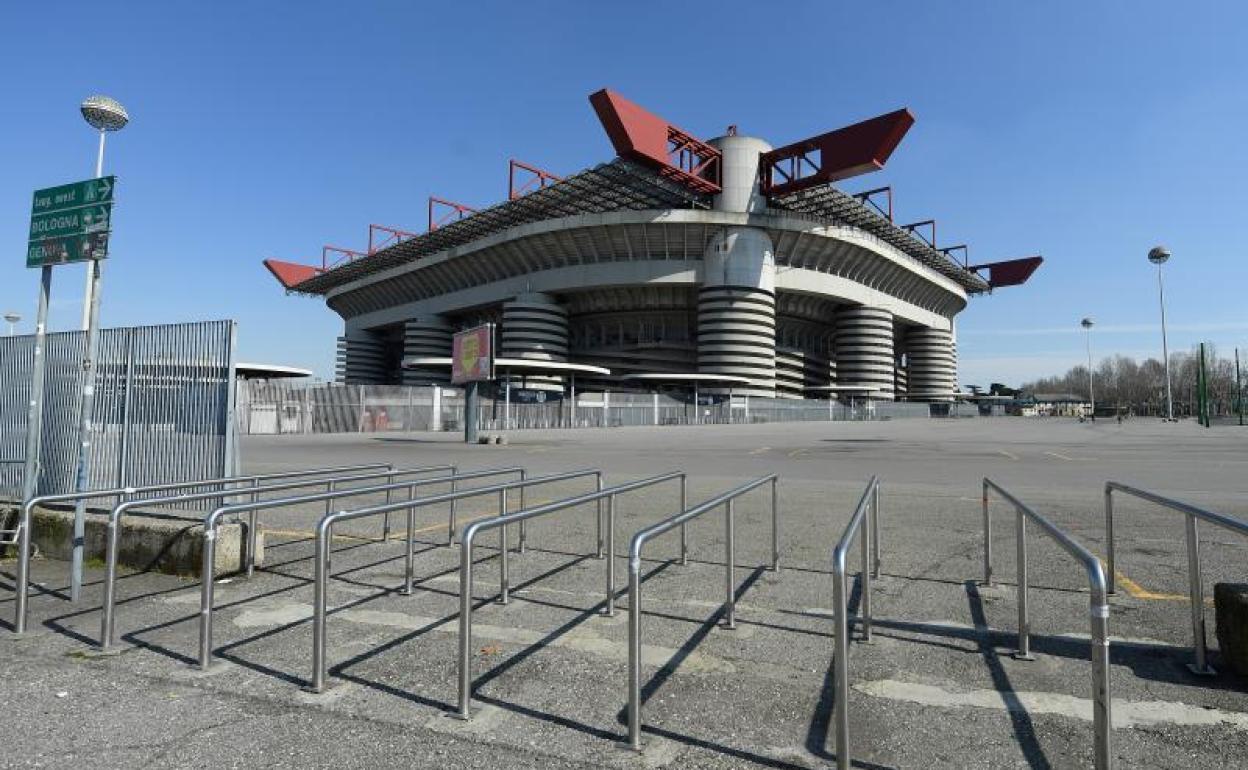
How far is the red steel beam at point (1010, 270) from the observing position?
90750 mm

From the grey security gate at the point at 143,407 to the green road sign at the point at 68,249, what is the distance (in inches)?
34.6

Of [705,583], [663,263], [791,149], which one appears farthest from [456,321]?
[705,583]

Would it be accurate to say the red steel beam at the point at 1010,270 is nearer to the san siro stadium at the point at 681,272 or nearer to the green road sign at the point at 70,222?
the san siro stadium at the point at 681,272

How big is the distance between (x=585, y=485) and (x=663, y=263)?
178ft

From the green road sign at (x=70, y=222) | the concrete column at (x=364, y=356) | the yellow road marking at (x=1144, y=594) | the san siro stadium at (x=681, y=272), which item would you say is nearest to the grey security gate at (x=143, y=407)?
the green road sign at (x=70, y=222)

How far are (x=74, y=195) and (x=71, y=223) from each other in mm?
272

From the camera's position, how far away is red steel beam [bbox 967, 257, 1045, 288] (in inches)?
3573

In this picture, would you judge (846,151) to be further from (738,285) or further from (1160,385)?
(1160,385)

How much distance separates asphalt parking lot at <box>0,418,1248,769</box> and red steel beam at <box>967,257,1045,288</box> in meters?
97.4

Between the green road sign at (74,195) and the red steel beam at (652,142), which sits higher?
the red steel beam at (652,142)

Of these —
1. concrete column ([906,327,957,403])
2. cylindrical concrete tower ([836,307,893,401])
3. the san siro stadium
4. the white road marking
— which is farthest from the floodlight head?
concrete column ([906,327,957,403])

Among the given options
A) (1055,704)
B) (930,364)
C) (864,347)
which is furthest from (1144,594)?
(930,364)

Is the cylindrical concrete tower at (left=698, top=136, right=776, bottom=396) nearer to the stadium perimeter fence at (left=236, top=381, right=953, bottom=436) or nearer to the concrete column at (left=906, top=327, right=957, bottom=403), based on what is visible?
the stadium perimeter fence at (left=236, top=381, right=953, bottom=436)

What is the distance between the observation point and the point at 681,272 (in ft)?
213
